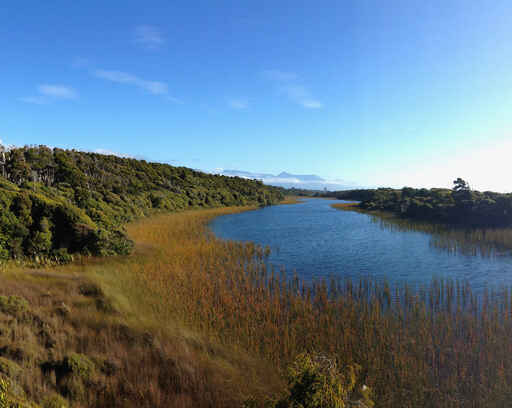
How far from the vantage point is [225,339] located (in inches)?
292

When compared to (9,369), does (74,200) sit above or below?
above

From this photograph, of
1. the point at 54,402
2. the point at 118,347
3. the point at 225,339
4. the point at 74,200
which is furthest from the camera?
the point at 74,200

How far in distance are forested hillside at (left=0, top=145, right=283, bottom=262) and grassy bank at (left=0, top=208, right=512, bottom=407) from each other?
243 cm

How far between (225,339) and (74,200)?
2348 centimetres

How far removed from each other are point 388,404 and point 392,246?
58.7ft

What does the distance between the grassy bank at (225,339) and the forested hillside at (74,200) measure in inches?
95.8

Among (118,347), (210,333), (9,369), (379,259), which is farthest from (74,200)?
(379,259)

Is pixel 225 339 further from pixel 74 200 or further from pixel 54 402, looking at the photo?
pixel 74 200

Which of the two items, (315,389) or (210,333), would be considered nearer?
(315,389)

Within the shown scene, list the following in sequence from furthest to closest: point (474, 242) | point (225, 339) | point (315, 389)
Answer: point (474, 242), point (225, 339), point (315, 389)

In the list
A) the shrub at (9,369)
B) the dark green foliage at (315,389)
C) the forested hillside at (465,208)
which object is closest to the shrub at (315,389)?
the dark green foliage at (315,389)

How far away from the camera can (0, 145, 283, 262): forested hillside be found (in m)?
12.7

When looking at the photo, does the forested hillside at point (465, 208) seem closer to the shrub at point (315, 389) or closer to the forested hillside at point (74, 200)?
the shrub at point (315, 389)

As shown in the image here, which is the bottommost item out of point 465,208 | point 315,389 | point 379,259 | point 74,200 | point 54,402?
point 379,259
